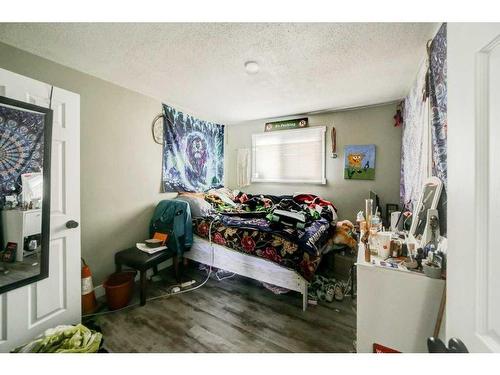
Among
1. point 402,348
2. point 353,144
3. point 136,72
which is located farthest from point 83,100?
point 353,144

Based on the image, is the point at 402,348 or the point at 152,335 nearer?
the point at 402,348

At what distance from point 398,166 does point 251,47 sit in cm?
258

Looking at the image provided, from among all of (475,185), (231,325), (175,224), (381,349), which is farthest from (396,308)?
(175,224)

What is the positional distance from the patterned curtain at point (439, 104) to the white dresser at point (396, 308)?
59cm

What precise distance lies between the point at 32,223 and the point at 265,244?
1.76 metres

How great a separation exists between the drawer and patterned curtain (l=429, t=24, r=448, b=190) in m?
2.49

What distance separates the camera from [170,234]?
232 cm

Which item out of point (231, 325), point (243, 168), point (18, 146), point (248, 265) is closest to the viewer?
point (18, 146)

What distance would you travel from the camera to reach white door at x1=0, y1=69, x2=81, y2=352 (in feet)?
3.79

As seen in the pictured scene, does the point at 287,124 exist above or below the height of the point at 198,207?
above

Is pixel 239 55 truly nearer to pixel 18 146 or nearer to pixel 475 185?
pixel 18 146

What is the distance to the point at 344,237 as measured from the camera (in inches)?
97.2

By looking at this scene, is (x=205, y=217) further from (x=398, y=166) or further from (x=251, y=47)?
(x=398, y=166)
